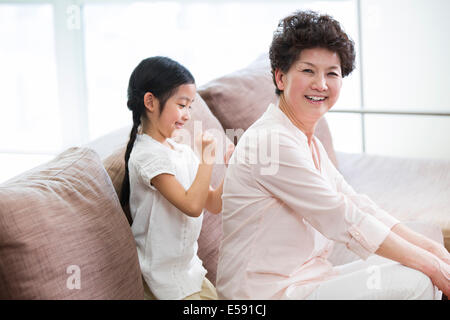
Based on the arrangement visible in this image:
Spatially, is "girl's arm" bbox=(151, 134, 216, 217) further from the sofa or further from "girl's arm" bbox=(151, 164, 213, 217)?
the sofa

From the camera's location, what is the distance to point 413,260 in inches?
45.6

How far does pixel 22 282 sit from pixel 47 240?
84 millimetres

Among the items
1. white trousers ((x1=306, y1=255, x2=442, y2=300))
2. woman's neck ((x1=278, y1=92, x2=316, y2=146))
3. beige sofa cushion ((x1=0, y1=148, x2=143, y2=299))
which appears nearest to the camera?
beige sofa cushion ((x1=0, y1=148, x2=143, y2=299))

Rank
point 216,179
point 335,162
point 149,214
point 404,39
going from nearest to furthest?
point 149,214
point 216,179
point 335,162
point 404,39

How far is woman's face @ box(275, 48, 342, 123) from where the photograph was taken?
4.01ft

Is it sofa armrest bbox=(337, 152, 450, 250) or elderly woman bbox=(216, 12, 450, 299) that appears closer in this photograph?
elderly woman bbox=(216, 12, 450, 299)

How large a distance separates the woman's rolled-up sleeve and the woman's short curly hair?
198mm

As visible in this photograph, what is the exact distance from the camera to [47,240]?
1011mm

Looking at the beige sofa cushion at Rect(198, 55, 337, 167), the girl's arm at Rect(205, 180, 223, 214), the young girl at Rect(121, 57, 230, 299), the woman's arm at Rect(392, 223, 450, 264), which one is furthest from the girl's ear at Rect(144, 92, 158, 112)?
the woman's arm at Rect(392, 223, 450, 264)

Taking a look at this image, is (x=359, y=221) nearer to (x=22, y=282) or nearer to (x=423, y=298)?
(x=423, y=298)

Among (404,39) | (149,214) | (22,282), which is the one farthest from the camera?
(404,39)
